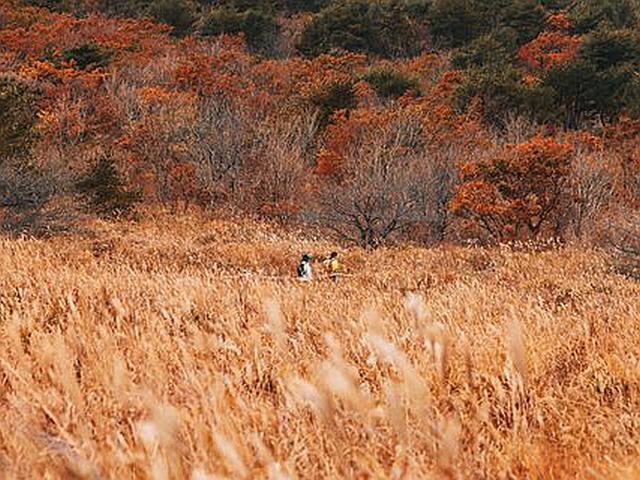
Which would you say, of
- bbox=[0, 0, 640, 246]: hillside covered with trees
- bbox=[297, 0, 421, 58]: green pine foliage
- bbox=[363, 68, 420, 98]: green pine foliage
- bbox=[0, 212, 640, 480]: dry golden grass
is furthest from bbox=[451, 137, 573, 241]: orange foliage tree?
bbox=[297, 0, 421, 58]: green pine foliage

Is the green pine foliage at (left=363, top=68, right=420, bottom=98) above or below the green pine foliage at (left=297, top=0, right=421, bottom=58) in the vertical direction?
below

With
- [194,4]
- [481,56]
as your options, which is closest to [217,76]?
[481,56]

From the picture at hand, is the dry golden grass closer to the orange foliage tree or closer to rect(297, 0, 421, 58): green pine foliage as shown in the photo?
the orange foliage tree

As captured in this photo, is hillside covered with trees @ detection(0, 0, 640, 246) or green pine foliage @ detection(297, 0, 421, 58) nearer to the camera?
hillside covered with trees @ detection(0, 0, 640, 246)

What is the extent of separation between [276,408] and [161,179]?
17191 mm

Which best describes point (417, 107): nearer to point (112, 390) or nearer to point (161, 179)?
point (161, 179)

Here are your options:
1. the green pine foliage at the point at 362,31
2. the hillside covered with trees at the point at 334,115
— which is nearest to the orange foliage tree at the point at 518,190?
the hillside covered with trees at the point at 334,115

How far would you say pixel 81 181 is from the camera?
50.3 feet

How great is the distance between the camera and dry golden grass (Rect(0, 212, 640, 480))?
5.18 feet

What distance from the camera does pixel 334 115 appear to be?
21344 mm

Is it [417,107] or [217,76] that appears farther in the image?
[217,76]

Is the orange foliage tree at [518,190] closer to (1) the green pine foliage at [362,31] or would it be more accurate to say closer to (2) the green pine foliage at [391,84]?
(2) the green pine foliage at [391,84]

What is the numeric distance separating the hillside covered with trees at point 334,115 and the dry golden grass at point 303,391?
9541 mm

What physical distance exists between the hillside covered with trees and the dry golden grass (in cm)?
954
